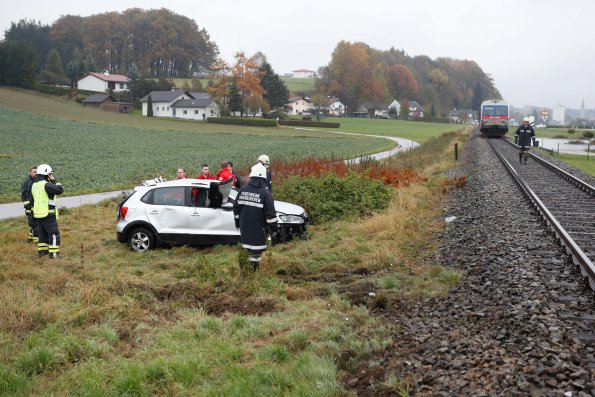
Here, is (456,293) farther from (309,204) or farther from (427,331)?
(309,204)

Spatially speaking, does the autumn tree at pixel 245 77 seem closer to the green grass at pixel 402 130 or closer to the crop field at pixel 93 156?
the green grass at pixel 402 130

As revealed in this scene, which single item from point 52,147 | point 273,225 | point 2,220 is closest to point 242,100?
point 52,147

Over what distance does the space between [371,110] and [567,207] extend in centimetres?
13310

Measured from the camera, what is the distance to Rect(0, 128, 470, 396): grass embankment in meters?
5.50

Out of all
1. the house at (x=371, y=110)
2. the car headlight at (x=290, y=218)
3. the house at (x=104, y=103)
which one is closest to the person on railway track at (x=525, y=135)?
the car headlight at (x=290, y=218)

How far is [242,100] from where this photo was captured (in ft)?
326

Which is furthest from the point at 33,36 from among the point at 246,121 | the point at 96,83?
the point at 246,121

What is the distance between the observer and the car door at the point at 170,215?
11.8 m

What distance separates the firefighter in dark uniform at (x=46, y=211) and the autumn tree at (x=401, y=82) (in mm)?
159004

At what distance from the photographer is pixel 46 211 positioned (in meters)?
11.0

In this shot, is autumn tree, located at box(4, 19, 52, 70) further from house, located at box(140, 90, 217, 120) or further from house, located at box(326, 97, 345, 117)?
house, located at box(326, 97, 345, 117)

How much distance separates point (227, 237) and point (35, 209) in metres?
3.69

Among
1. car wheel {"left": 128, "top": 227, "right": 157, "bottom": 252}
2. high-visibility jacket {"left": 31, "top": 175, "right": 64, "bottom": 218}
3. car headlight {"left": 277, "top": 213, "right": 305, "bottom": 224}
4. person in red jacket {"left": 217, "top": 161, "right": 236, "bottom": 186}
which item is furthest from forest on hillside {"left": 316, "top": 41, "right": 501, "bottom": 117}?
high-visibility jacket {"left": 31, "top": 175, "right": 64, "bottom": 218}

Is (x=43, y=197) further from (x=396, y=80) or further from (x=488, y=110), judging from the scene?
(x=396, y=80)
